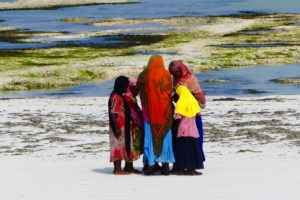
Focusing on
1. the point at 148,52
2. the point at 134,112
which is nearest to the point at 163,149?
the point at 134,112

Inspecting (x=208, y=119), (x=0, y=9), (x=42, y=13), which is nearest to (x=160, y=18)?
(x=42, y=13)

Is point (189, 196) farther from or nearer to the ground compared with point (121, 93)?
nearer to the ground

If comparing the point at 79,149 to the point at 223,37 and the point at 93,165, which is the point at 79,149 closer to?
the point at 93,165

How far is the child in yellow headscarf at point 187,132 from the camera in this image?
10461mm

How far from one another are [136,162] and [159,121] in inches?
105

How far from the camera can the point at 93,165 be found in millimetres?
12531

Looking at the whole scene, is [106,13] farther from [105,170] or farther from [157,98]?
[157,98]

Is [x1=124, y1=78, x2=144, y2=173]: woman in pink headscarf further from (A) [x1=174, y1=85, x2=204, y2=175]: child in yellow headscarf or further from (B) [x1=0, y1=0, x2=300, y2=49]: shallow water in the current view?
(B) [x1=0, y1=0, x2=300, y2=49]: shallow water

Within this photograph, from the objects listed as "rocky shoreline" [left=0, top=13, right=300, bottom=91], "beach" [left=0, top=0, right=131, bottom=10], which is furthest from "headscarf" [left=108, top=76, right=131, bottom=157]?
"beach" [left=0, top=0, right=131, bottom=10]

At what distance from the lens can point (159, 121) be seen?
1040 centimetres

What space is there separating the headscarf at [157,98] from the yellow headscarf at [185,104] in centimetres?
14

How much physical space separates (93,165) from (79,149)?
9.32 ft

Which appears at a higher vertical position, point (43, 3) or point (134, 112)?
point (134, 112)

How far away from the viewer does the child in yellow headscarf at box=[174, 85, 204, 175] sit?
10.5 metres
